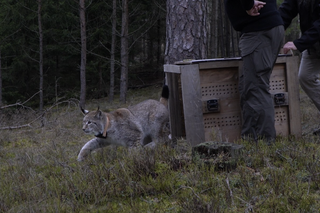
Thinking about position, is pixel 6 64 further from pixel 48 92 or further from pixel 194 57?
pixel 194 57

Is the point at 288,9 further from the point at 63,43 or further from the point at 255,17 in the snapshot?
the point at 63,43

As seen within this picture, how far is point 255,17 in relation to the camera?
540cm

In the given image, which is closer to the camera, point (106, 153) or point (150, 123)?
point (106, 153)

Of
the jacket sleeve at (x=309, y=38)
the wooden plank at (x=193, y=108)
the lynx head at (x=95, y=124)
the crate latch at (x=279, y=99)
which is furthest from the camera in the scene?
the lynx head at (x=95, y=124)

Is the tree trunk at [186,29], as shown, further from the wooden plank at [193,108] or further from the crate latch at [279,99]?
the crate latch at [279,99]

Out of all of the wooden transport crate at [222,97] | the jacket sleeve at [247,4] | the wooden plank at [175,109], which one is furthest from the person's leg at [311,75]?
the wooden plank at [175,109]

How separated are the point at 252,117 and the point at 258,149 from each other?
2.09 ft

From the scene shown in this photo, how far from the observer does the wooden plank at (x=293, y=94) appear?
609cm

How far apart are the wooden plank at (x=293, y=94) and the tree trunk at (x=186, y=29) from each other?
8.05ft

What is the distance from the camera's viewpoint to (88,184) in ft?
14.1

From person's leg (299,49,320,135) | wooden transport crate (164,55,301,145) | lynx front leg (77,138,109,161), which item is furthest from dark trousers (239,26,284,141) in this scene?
lynx front leg (77,138,109,161)

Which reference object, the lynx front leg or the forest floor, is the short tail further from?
the forest floor

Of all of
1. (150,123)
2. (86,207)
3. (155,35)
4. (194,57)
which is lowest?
(86,207)

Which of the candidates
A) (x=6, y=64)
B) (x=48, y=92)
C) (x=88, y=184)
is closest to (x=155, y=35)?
(x=48, y=92)
